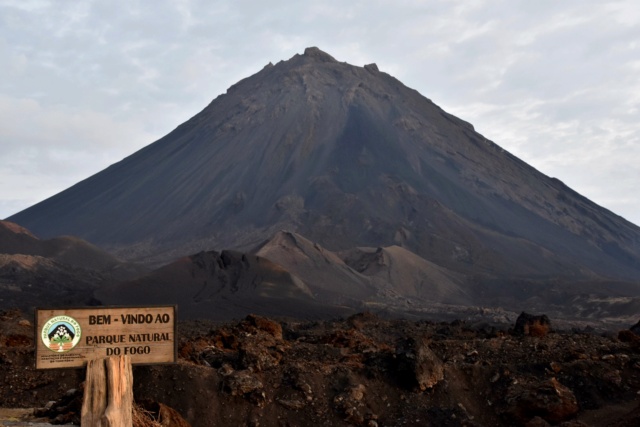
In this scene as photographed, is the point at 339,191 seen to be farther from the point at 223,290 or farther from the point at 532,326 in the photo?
the point at 532,326

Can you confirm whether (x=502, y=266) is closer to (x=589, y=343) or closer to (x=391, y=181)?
(x=391, y=181)

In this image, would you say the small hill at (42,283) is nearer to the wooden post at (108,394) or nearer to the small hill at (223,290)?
the small hill at (223,290)

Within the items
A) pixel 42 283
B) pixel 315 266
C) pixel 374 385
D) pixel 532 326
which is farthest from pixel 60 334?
pixel 315 266

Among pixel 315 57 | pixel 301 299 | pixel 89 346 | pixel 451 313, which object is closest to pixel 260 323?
pixel 89 346

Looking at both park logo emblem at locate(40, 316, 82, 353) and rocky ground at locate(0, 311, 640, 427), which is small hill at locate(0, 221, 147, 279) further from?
park logo emblem at locate(40, 316, 82, 353)

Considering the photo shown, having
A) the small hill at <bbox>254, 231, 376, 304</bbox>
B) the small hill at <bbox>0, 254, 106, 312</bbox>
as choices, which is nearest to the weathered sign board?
the small hill at <bbox>0, 254, 106, 312</bbox>

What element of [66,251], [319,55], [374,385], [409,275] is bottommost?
[374,385]
